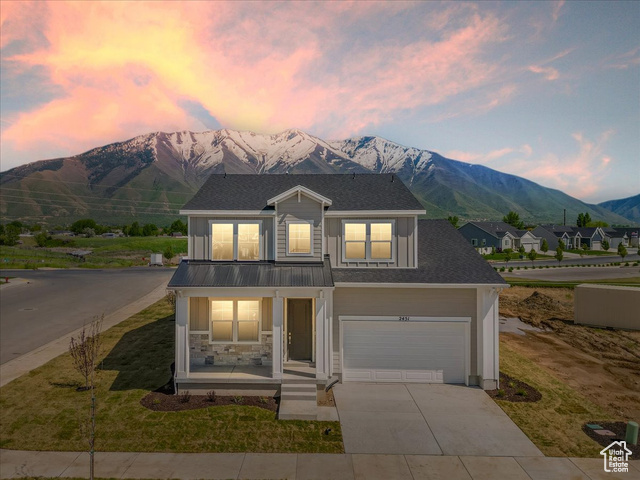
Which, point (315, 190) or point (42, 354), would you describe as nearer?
point (315, 190)

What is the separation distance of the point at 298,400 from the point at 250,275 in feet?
16.2

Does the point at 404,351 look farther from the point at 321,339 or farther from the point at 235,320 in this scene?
the point at 235,320

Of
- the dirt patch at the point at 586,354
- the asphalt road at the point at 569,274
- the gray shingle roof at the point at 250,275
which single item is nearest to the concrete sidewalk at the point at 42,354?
the gray shingle roof at the point at 250,275

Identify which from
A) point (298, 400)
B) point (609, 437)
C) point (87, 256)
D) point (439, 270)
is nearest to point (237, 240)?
point (298, 400)

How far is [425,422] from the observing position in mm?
11000

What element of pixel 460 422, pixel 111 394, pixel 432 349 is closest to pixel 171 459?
pixel 111 394

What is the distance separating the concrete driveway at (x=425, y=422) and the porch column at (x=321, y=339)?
3.72 ft

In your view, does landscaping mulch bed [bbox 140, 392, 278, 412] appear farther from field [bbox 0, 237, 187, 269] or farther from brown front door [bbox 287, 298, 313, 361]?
field [bbox 0, 237, 187, 269]

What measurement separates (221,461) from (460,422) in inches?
290

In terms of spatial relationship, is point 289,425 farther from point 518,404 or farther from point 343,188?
point 343,188

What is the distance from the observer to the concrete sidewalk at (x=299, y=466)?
8344 millimetres

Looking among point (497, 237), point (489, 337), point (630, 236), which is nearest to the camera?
point (489, 337)

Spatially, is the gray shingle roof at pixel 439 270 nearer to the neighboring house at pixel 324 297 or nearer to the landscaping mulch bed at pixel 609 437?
the neighboring house at pixel 324 297

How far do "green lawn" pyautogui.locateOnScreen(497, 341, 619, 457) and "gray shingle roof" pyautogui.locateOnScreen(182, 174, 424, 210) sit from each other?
8236 mm
